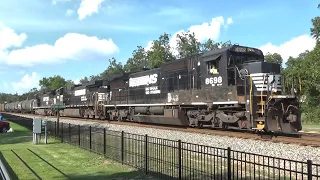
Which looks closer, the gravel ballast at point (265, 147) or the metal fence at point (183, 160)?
the metal fence at point (183, 160)

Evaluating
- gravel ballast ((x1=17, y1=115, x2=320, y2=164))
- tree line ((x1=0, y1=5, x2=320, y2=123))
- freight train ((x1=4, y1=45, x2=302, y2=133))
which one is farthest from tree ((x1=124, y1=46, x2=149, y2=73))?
gravel ballast ((x1=17, y1=115, x2=320, y2=164))

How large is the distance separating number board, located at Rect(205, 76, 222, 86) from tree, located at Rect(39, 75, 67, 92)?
126738 mm

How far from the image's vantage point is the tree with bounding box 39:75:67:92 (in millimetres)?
139000

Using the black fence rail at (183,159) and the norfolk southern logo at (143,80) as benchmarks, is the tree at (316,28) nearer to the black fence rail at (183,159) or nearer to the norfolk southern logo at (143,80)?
the norfolk southern logo at (143,80)

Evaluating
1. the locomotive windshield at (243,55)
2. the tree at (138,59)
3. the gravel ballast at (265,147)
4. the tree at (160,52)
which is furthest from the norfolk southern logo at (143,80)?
the tree at (138,59)

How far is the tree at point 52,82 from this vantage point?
139000mm

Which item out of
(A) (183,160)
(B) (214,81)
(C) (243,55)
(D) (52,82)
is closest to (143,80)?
(B) (214,81)

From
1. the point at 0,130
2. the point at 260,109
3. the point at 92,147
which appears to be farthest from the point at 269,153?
the point at 0,130

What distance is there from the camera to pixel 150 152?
9.49 metres

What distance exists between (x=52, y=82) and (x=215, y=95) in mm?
136136

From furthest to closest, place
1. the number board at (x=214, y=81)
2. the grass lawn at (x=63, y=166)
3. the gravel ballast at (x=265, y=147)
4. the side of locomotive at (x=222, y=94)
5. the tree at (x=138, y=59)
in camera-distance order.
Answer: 1. the tree at (x=138, y=59)
2. the number board at (x=214, y=81)
3. the side of locomotive at (x=222, y=94)
4. the gravel ballast at (x=265, y=147)
5. the grass lawn at (x=63, y=166)

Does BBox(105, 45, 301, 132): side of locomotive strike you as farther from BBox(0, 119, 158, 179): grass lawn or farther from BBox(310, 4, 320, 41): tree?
BBox(310, 4, 320, 41): tree

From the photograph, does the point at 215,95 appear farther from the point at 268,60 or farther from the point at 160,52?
the point at 268,60

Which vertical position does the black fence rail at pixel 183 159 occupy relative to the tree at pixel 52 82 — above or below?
below
